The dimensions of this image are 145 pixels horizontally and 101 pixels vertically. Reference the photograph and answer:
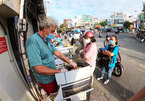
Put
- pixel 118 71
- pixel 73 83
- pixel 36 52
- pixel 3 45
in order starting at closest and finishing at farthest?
pixel 36 52
pixel 73 83
pixel 3 45
pixel 118 71

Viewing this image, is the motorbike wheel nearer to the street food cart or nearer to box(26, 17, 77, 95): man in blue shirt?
the street food cart

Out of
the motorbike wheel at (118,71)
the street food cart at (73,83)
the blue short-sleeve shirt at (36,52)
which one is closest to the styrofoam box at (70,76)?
the street food cart at (73,83)

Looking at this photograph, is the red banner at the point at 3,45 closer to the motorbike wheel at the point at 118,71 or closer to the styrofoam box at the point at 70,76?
the styrofoam box at the point at 70,76

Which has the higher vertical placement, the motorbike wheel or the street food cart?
the street food cart

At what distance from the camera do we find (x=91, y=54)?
239 centimetres

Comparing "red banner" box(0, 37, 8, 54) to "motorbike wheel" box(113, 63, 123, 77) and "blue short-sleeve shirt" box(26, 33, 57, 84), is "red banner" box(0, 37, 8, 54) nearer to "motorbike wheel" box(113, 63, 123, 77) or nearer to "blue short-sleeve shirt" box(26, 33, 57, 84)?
"blue short-sleeve shirt" box(26, 33, 57, 84)

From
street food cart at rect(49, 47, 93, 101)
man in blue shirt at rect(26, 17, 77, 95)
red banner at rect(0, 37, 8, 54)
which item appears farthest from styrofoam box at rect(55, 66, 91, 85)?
red banner at rect(0, 37, 8, 54)

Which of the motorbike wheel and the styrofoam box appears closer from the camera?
the styrofoam box

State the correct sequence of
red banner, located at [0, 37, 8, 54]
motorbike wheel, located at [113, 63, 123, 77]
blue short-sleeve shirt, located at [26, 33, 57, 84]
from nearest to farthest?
1. blue short-sleeve shirt, located at [26, 33, 57, 84]
2. red banner, located at [0, 37, 8, 54]
3. motorbike wheel, located at [113, 63, 123, 77]

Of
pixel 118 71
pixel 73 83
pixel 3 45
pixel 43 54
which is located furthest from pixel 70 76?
pixel 118 71

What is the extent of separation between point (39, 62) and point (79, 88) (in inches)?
29.3

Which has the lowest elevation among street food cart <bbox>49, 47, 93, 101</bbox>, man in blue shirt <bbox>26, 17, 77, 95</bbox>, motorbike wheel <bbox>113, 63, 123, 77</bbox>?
motorbike wheel <bbox>113, 63, 123, 77</bbox>

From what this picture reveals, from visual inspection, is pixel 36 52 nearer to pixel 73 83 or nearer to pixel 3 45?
pixel 73 83

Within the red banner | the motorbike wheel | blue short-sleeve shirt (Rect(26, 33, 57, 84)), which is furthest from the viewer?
the motorbike wheel
